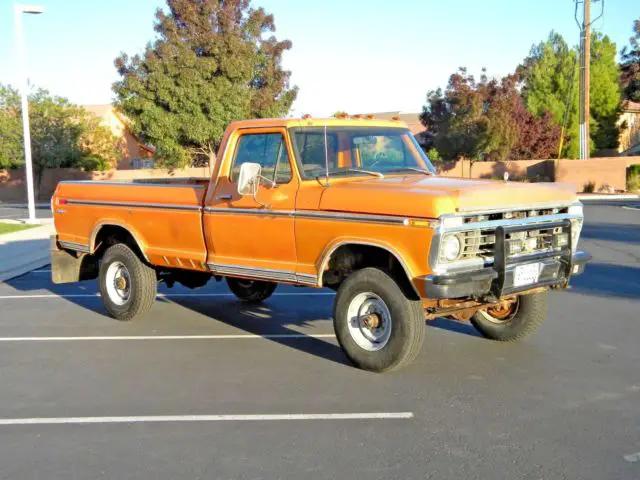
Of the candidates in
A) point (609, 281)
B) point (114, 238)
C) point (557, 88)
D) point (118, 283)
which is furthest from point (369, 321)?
point (557, 88)

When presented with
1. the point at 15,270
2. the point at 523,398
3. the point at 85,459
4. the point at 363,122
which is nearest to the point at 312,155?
the point at 363,122

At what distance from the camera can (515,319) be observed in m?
7.23

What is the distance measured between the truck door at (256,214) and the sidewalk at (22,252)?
525 centimetres

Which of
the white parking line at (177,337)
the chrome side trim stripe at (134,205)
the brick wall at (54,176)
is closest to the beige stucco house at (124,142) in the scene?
the brick wall at (54,176)

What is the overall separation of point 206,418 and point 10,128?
3760cm

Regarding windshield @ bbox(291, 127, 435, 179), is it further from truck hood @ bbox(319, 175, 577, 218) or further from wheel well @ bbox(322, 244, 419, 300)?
wheel well @ bbox(322, 244, 419, 300)

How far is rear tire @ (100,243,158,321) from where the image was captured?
329 inches

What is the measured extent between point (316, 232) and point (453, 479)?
2.80 m

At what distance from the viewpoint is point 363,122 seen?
7406 mm

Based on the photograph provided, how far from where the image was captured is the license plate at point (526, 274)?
597 cm

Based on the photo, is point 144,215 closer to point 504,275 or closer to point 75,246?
point 75,246

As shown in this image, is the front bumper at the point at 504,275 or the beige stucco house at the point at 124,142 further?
the beige stucco house at the point at 124,142

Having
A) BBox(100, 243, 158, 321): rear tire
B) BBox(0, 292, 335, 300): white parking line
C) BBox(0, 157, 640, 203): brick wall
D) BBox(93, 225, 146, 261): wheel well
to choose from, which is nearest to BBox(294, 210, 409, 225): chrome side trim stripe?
BBox(100, 243, 158, 321): rear tire

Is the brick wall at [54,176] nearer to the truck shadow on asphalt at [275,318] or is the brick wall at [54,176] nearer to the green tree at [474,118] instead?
the green tree at [474,118]
